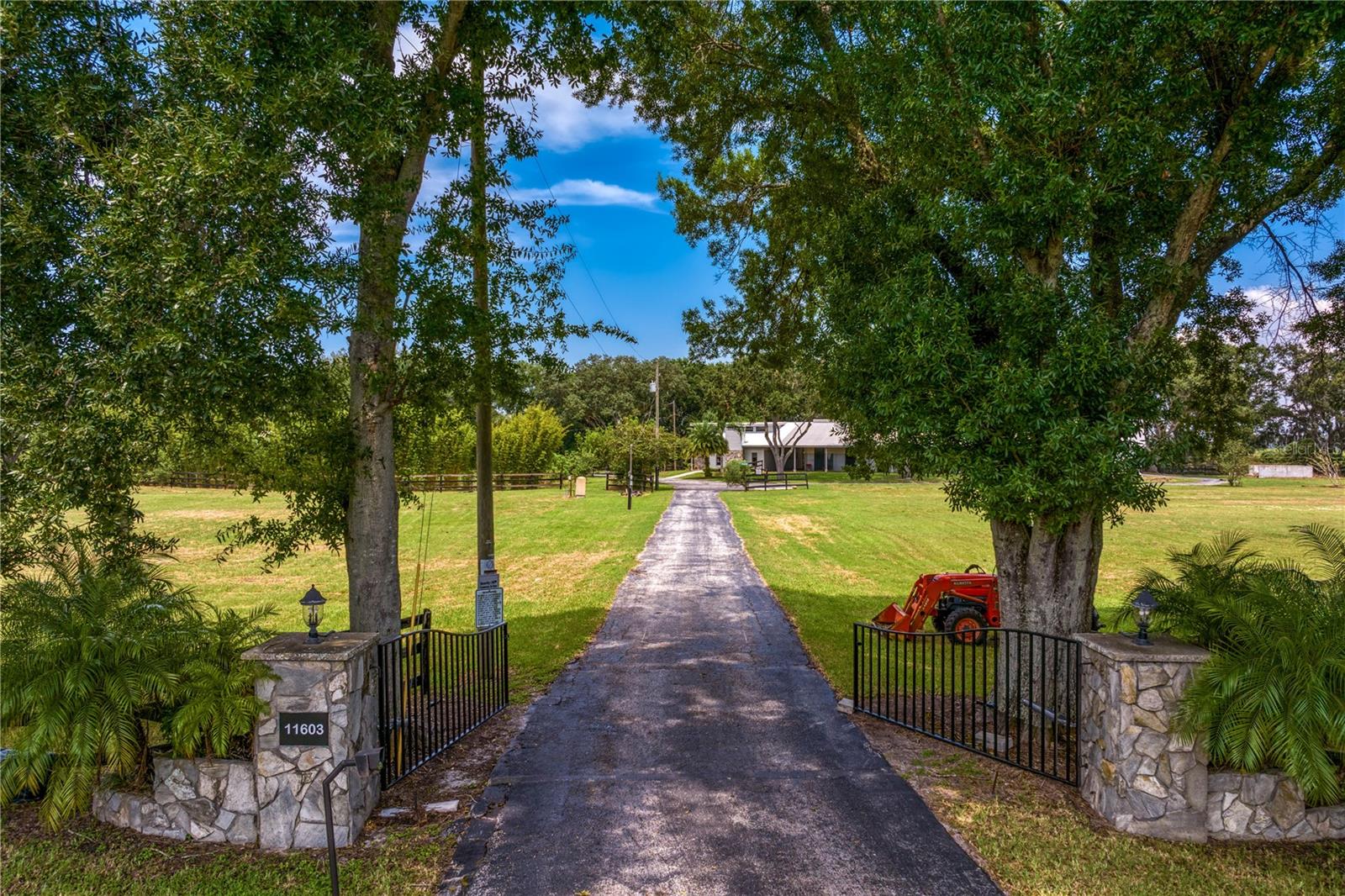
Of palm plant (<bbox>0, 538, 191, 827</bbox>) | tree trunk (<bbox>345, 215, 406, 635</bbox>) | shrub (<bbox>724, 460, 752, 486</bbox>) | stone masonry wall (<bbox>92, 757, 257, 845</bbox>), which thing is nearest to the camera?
palm plant (<bbox>0, 538, 191, 827</bbox>)

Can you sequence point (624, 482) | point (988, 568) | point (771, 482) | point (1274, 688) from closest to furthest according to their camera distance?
point (1274, 688)
point (988, 568)
point (624, 482)
point (771, 482)

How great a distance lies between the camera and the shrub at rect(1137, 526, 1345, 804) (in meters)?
4.21

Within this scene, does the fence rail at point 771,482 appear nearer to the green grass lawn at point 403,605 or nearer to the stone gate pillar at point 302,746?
the green grass lawn at point 403,605

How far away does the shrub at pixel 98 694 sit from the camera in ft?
14.3

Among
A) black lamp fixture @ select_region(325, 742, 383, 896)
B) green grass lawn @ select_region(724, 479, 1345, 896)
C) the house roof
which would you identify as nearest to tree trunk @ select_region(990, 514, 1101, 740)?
green grass lawn @ select_region(724, 479, 1345, 896)

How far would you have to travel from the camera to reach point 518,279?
669cm

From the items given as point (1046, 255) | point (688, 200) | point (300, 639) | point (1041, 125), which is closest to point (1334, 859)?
point (1046, 255)

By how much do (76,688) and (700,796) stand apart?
428 cm

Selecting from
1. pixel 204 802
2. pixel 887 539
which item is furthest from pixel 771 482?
pixel 204 802

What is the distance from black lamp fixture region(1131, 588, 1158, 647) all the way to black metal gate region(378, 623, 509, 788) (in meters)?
5.43

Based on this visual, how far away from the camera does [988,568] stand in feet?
56.2

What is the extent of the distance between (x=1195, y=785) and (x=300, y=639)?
620 cm

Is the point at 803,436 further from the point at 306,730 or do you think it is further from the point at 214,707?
the point at 214,707

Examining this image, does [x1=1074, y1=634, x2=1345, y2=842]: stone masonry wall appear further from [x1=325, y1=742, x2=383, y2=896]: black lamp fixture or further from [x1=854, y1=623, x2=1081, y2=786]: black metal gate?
[x1=325, y1=742, x2=383, y2=896]: black lamp fixture
